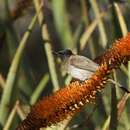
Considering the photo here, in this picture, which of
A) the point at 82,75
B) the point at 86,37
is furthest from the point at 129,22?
the point at 82,75

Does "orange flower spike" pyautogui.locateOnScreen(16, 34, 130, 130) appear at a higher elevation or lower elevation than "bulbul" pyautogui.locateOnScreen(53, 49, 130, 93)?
higher

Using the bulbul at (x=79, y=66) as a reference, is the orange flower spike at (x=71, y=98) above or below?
above

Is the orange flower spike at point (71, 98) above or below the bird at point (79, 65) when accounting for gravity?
above

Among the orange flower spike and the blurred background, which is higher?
the orange flower spike

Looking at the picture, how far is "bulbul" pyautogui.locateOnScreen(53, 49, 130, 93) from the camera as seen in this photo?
71 centimetres

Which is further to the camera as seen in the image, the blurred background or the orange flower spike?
the blurred background

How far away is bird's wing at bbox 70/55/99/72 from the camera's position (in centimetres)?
71

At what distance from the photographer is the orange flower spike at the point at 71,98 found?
0.62 metres

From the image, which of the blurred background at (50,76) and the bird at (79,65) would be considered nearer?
the bird at (79,65)

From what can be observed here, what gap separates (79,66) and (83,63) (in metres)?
0.05

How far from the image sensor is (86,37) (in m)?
1.19

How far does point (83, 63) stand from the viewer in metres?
0.77

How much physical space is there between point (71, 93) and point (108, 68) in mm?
58

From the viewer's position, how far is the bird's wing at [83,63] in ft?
2.31
